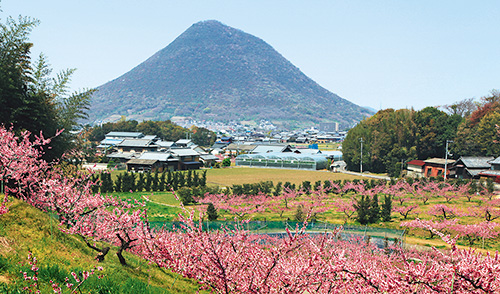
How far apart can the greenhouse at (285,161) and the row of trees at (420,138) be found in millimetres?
4526

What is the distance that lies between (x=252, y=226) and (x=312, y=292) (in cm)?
1153

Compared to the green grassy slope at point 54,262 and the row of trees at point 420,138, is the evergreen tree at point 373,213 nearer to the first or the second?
the green grassy slope at point 54,262

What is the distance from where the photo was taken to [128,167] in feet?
150

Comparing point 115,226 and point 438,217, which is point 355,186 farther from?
point 115,226

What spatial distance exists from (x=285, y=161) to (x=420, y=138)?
1934 cm

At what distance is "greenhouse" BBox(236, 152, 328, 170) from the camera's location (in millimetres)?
54219

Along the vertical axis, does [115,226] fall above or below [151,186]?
above

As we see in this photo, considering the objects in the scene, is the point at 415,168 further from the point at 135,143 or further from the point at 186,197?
the point at 135,143

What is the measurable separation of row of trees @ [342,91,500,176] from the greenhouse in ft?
14.8

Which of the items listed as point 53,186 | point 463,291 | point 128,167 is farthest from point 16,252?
point 128,167

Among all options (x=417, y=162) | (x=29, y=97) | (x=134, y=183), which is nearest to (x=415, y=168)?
(x=417, y=162)

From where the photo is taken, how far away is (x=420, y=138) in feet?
152

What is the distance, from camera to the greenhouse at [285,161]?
54219mm

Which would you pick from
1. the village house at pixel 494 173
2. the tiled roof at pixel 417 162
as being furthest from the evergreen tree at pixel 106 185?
the tiled roof at pixel 417 162
